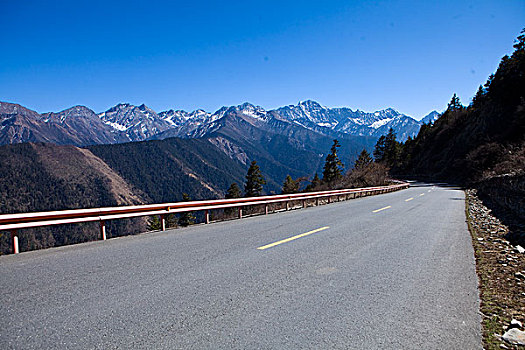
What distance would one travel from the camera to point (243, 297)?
3750 mm

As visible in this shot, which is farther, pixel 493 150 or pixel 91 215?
pixel 493 150

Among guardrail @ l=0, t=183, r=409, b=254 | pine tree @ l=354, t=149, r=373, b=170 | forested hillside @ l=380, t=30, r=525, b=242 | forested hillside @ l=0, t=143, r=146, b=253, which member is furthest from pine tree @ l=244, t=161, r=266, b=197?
forested hillside @ l=0, t=143, r=146, b=253

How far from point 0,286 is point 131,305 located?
7.35ft

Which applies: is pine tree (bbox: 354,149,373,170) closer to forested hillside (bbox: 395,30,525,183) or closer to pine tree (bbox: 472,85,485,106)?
forested hillside (bbox: 395,30,525,183)

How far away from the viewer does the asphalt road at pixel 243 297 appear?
2.86 metres

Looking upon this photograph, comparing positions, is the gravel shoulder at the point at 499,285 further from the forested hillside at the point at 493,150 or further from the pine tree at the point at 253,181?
the pine tree at the point at 253,181

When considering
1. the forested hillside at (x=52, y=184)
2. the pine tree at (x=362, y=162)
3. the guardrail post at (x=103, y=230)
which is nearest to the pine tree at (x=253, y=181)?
the pine tree at (x=362, y=162)

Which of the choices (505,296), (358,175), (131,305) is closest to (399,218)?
(505,296)

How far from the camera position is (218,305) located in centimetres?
351

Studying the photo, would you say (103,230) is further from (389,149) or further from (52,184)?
(52,184)

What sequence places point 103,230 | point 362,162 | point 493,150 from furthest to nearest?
point 362,162, point 493,150, point 103,230

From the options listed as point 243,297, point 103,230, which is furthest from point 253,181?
point 243,297

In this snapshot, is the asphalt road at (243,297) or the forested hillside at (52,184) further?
the forested hillside at (52,184)

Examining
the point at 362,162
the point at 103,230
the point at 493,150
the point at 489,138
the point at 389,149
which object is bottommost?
the point at 103,230
